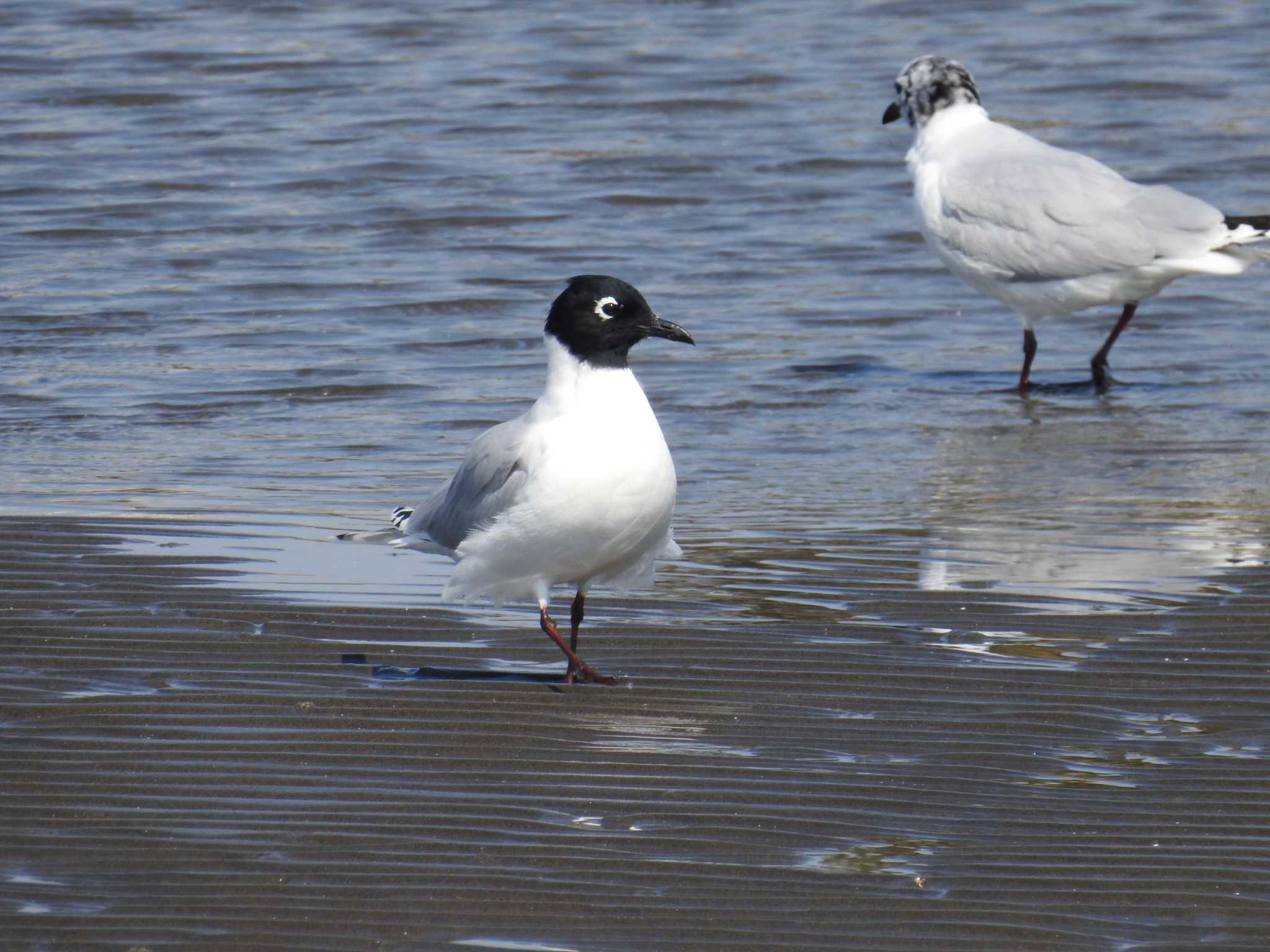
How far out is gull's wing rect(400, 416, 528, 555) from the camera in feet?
18.9

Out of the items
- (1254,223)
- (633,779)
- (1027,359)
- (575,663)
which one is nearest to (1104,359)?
(1027,359)

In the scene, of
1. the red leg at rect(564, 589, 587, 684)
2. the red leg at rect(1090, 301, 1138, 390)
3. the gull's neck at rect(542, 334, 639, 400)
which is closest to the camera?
the gull's neck at rect(542, 334, 639, 400)

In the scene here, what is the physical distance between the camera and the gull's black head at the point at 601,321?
225 inches

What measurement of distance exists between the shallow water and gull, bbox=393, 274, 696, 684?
285 millimetres

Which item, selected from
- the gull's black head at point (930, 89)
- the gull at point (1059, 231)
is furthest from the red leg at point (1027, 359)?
the gull's black head at point (930, 89)

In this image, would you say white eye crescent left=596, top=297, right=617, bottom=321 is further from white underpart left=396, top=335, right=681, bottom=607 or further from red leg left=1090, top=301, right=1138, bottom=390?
red leg left=1090, top=301, right=1138, bottom=390

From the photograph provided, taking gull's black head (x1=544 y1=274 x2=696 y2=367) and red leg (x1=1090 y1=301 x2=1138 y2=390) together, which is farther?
red leg (x1=1090 y1=301 x2=1138 y2=390)

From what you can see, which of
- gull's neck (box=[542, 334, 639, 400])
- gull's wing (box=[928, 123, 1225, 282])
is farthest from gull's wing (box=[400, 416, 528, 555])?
gull's wing (box=[928, 123, 1225, 282])

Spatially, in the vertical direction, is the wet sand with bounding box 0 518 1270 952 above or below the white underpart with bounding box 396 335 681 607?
below

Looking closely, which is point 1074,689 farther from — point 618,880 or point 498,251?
point 498,251

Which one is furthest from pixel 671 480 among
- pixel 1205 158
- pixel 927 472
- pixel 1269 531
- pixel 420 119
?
pixel 420 119

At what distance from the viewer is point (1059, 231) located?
10.9 meters

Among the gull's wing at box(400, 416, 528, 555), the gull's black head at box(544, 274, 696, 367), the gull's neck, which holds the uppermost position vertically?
the gull's black head at box(544, 274, 696, 367)

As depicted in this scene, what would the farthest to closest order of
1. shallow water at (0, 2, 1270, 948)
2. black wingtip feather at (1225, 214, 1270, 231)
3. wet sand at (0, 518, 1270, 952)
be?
black wingtip feather at (1225, 214, 1270, 231), shallow water at (0, 2, 1270, 948), wet sand at (0, 518, 1270, 952)
